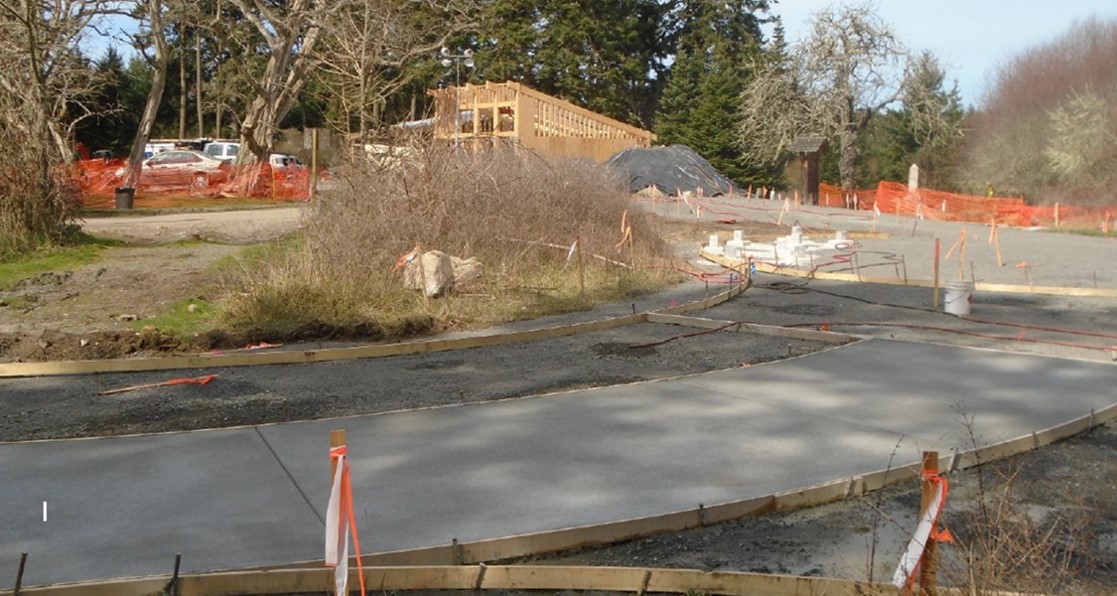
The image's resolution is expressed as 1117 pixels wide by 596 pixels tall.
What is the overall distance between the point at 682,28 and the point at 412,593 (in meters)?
60.7

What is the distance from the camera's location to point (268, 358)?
9.17 m

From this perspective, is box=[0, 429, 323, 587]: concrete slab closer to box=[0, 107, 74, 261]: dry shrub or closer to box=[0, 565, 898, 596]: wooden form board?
box=[0, 565, 898, 596]: wooden form board

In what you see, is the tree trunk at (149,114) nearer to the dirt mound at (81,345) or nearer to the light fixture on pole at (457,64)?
the light fixture on pole at (457,64)

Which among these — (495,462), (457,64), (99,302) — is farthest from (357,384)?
(457,64)

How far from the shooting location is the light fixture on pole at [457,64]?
18828 millimetres

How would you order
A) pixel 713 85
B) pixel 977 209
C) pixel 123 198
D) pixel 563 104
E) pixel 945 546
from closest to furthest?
pixel 945 546, pixel 123 198, pixel 977 209, pixel 563 104, pixel 713 85

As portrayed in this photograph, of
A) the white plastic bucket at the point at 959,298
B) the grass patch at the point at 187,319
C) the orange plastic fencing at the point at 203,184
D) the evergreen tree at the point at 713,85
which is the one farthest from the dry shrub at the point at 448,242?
the evergreen tree at the point at 713,85

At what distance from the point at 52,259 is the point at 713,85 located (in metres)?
40.9

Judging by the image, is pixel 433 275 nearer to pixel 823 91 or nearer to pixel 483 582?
pixel 483 582

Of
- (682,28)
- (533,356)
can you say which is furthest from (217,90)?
(533,356)

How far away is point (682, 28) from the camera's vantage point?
61.7 m

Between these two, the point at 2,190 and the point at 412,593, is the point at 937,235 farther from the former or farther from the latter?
the point at 412,593

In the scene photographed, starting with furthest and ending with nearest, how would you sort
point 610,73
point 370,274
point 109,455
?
point 610,73 → point 370,274 → point 109,455

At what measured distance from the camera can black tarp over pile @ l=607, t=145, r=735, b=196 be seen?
3603 cm
